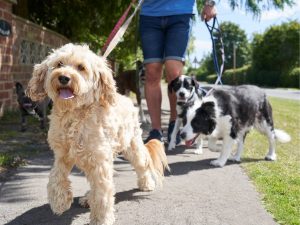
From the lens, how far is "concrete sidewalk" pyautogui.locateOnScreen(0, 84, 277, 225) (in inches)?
147

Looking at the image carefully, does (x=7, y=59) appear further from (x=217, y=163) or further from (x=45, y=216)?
(x=45, y=216)

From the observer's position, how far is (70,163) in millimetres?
3668

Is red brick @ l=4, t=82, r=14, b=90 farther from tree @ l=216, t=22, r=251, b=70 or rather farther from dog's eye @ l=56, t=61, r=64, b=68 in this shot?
tree @ l=216, t=22, r=251, b=70

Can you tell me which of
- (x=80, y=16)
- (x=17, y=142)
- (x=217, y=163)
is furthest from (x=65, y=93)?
(x=80, y=16)

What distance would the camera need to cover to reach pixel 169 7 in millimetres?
6145

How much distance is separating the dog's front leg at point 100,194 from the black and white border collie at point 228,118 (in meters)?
2.60

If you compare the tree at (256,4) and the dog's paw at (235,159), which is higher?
the tree at (256,4)

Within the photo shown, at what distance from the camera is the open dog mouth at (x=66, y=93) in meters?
3.36

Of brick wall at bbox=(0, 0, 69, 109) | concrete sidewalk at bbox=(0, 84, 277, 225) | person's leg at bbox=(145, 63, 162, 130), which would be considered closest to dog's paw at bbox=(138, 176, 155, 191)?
concrete sidewalk at bbox=(0, 84, 277, 225)

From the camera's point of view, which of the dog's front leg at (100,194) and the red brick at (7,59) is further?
the red brick at (7,59)

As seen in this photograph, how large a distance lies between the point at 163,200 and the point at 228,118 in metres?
2.07

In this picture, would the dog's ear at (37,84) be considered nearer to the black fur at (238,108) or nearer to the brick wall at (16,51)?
the black fur at (238,108)

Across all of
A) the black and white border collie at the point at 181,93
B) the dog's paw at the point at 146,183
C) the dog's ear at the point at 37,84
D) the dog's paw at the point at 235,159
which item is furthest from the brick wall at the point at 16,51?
the dog's ear at the point at 37,84

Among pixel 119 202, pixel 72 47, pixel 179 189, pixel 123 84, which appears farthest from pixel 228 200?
pixel 123 84
